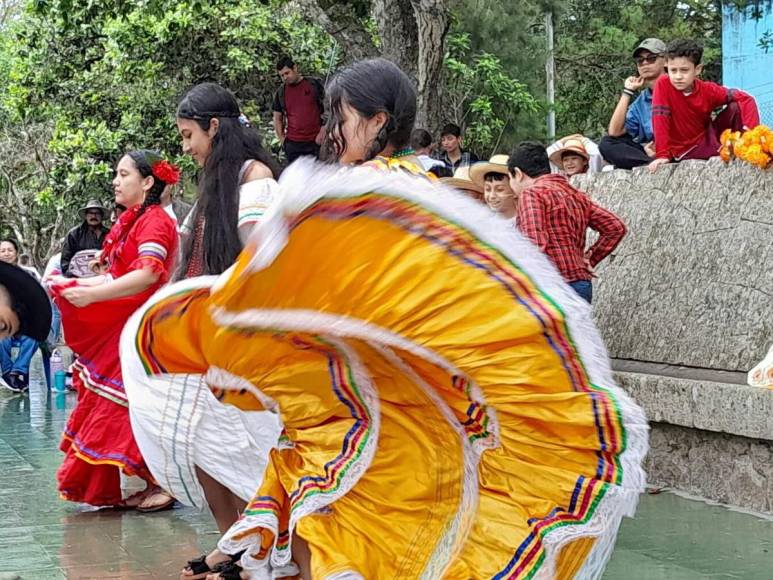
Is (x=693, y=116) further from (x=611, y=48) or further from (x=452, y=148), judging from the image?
(x=611, y=48)

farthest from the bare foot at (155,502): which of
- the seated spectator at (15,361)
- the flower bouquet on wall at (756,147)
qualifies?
the seated spectator at (15,361)

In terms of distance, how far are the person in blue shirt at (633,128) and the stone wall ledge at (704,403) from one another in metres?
2.19

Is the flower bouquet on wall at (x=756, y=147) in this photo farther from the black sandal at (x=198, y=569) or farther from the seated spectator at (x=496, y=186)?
the black sandal at (x=198, y=569)

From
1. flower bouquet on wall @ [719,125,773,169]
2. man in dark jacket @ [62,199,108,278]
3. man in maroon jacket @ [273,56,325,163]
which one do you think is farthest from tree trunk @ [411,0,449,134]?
flower bouquet on wall @ [719,125,773,169]

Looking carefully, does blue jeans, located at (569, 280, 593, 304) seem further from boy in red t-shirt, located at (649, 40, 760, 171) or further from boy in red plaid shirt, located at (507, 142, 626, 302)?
boy in red t-shirt, located at (649, 40, 760, 171)

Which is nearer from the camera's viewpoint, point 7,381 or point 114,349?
point 114,349

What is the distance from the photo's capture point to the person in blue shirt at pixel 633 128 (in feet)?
27.5

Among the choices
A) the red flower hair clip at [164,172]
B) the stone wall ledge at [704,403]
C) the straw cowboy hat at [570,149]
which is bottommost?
the stone wall ledge at [704,403]

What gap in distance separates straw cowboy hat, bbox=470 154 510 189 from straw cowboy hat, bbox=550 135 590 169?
41.0 inches

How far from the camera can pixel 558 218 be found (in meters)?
6.43

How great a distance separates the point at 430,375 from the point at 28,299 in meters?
1.14

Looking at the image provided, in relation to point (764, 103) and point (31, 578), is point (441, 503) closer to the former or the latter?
point (31, 578)

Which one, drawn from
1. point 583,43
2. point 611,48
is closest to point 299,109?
point 611,48

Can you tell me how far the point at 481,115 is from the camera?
2181 centimetres
